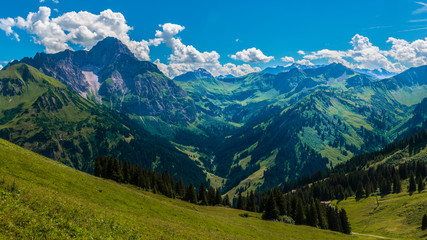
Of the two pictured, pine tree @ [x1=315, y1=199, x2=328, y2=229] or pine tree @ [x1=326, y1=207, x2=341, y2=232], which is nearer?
pine tree @ [x1=315, y1=199, x2=328, y2=229]

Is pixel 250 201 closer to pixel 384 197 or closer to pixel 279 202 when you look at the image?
pixel 279 202

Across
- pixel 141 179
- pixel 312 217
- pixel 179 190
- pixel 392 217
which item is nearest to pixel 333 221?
pixel 312 217

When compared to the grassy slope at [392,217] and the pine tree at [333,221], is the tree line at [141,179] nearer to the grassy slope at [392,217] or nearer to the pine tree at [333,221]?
the pine tree at [333,221]

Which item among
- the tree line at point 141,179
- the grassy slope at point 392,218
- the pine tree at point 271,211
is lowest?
the grassy slope at point 392,218

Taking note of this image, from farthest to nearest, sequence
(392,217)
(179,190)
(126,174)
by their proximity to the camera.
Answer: (179,190) → (126,174) → (392,217)

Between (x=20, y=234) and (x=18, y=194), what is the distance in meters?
7.68

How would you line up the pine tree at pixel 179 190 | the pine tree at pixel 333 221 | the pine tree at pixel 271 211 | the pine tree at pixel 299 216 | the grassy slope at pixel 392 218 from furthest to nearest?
the pine tree at pixel 179 190 → the pine tree at pixel 333 221 → the pine tree at pixel 299 216 → the grassy slope at pixel 392 218 → the pine tree at pixel 271 211

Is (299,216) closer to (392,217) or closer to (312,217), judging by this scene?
(312,217)

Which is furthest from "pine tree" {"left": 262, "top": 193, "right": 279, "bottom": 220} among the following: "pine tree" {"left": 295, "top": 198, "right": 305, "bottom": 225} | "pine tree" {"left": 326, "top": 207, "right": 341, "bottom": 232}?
"pine tree" {"left": 326, "top": 207, "right": 341, "bottom": 232}

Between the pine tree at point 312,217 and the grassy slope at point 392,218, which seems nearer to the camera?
the grassy slope at point 392,218

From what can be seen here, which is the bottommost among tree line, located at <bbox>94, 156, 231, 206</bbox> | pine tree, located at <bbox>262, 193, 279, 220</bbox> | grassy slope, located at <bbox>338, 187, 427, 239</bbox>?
grassy slope, located at <bbox>338, 187, 427, 239</bbox>

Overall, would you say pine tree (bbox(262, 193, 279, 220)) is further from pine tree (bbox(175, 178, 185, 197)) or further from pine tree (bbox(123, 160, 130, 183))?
pine tree (bbox(123, 160, 130, 183))

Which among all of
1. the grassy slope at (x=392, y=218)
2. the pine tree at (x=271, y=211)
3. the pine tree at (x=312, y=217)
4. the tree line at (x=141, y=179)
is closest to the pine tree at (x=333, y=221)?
the pine tree at (x=312, y=217)

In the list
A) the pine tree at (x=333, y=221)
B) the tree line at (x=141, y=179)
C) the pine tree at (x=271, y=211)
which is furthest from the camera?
the tree line at (x=141, y=179)
